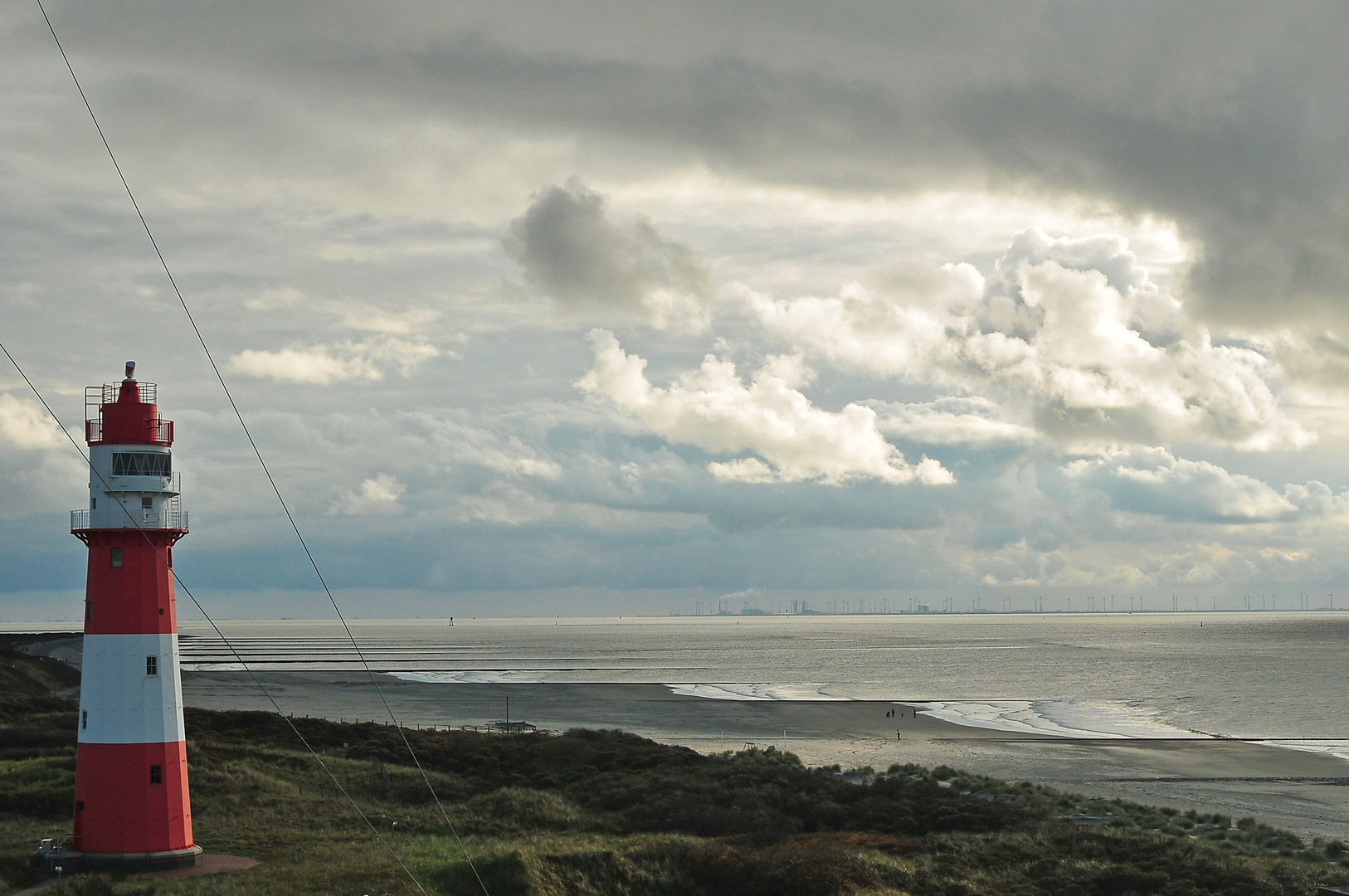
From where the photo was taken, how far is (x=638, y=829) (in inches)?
1284

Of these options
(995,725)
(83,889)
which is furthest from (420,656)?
(83,889)

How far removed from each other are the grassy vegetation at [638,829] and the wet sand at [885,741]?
880 cm

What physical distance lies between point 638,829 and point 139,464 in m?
18.1

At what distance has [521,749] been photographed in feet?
158

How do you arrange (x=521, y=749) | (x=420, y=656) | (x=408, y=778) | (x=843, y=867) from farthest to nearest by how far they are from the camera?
(x=420, y=656), (x=521, y=749), (x=408, y=778), (x=843, y=867)

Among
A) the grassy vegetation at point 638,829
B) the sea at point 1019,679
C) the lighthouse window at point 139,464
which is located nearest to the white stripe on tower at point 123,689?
the grassy vegetation at point 638,829

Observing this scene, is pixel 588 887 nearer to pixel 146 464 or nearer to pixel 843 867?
pixel 843 867

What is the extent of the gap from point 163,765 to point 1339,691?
11455 centimetres

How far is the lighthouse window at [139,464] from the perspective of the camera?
73.2 ft

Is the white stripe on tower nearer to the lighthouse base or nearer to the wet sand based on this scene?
the lighthouse base

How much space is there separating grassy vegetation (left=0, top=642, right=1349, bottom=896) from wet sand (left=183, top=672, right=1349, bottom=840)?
28.9 feet

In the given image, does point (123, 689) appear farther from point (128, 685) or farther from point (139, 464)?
point (139, 464)

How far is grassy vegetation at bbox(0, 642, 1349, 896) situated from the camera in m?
24.1

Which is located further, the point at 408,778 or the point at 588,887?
the point at 408,778
